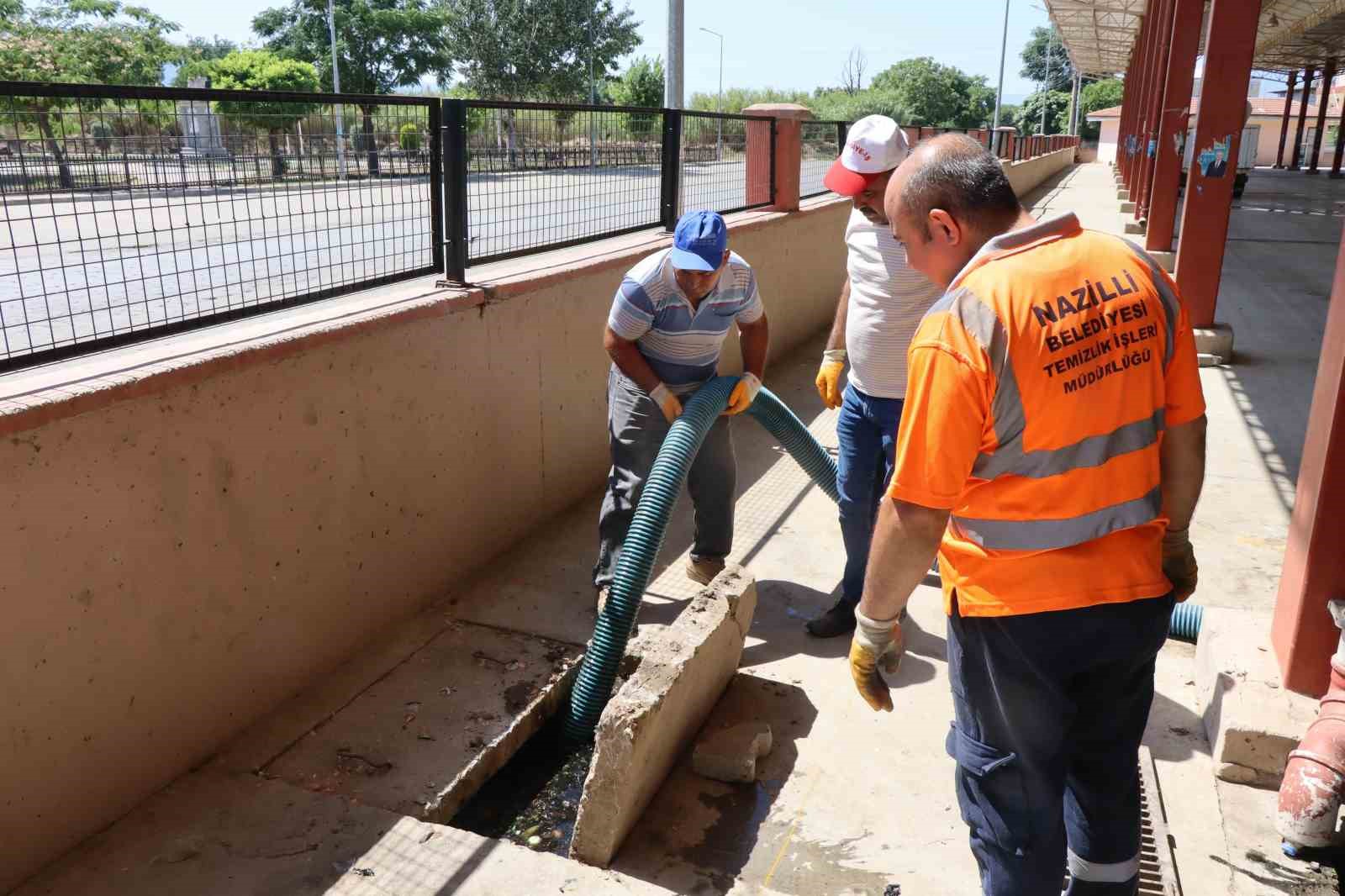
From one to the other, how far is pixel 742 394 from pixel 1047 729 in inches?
92.5

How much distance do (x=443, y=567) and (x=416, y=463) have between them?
53 centimetres

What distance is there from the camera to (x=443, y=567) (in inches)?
177

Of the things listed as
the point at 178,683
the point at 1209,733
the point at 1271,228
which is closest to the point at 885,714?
the point at 1209,733

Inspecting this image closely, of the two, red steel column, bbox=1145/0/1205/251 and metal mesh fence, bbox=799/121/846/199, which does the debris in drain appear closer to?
metal mesh fence, bbox=799/121/846/199

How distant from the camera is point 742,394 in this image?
4227 millimetres

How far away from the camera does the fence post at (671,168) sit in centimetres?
633

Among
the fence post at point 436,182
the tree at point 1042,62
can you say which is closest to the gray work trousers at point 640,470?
the fence post at point 436,182

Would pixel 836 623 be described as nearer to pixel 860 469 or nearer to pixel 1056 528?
pixel 860 469

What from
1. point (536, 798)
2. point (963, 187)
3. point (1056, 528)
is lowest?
point (536, 798)

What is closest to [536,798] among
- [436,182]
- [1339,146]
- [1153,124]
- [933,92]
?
[436,182]

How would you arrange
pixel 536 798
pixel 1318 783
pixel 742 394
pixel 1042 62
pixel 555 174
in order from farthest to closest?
pixel 1042 62, pixel 555 174, pixel 742 394, pixel 536 798, pixel 1318 783

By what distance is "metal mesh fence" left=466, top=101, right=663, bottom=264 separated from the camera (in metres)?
4.88

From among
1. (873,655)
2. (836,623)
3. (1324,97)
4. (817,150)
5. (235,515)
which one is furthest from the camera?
(1324,97)

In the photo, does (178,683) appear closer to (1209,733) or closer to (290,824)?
(290,824)
